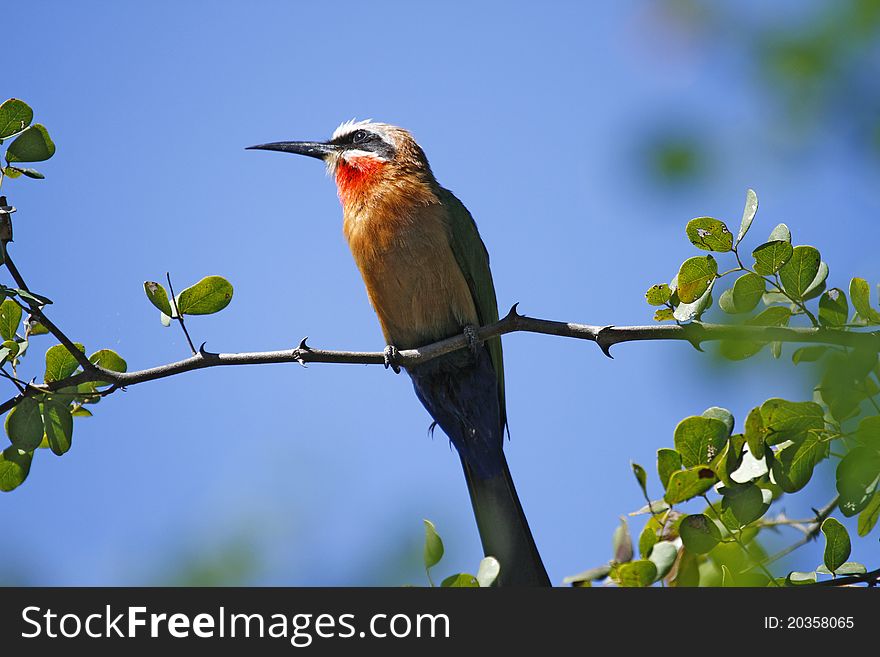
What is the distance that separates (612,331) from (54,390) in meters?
1.73

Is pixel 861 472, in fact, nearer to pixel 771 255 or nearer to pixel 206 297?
pixel 771 255

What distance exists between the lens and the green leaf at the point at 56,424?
2.56 metres

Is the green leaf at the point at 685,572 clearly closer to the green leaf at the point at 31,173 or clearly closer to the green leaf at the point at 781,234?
the green leaf at the point at 781,234

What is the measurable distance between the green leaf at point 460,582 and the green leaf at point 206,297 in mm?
1189

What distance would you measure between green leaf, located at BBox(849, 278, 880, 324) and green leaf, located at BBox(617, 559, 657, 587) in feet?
2.65

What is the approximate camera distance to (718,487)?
212 cm

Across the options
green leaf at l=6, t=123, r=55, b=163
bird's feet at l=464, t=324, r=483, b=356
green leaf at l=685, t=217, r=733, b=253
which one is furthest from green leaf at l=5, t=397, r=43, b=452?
green leaf at l=685, t=217, r=733, b=253

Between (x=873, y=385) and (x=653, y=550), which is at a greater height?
(x=873, y=385)

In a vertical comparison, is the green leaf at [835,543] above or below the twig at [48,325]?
below

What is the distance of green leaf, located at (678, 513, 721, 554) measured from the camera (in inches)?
77.3

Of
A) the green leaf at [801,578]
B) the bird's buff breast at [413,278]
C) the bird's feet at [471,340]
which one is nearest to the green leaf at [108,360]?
the bird's feet at [471,340]
